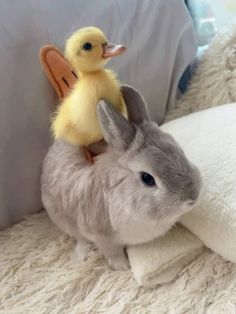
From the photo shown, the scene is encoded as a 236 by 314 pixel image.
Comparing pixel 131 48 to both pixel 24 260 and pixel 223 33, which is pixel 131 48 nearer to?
pixel 223 33

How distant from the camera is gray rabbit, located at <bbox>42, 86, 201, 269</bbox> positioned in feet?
2.43

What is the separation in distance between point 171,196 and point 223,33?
443mm

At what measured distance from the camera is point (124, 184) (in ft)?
2.53

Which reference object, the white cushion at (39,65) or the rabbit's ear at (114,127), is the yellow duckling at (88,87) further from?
the white cushion at (39,65)

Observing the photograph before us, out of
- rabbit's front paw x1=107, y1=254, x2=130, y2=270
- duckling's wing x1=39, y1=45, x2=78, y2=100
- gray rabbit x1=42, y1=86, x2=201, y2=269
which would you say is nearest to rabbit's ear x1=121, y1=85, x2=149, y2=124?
gray rabbit x1=42, y1=86, x2=201, y2=269

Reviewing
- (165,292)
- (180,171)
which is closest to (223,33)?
(180,171)

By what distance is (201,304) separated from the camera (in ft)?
2.64

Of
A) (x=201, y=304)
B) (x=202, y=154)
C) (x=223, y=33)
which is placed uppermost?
(x=223, y=33)

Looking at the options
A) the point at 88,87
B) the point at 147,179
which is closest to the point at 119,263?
the point at 147,179

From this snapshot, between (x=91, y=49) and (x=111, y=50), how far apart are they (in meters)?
0.03

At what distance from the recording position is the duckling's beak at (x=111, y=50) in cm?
73

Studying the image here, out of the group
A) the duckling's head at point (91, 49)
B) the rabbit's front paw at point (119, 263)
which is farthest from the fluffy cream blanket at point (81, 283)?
the duckling's head at point (91, 49)

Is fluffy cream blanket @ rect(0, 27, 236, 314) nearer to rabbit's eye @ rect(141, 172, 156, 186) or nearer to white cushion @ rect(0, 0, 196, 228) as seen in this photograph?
white cushion @ rect(0, 0, 196, 228)

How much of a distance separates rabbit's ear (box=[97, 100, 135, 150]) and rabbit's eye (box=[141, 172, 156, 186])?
0.16ft
